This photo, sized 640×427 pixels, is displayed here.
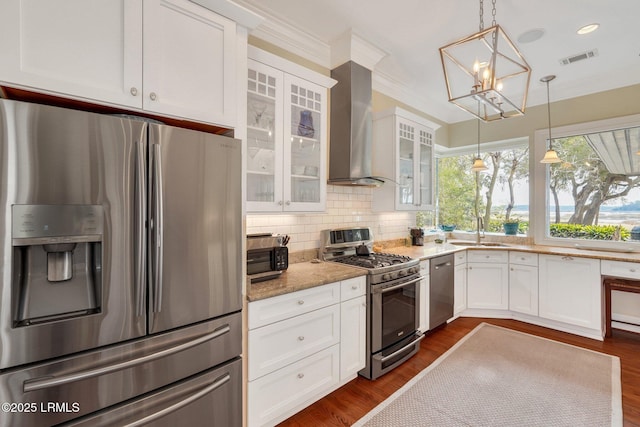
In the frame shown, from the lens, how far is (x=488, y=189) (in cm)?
465

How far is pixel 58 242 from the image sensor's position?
1.10m

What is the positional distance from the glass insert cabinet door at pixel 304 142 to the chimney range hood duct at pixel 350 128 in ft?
1.13

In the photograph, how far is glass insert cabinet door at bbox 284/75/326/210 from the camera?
2314 mm

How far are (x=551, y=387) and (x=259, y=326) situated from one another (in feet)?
8.11

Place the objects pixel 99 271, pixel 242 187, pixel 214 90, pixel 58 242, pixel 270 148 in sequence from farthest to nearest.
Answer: pixel 270 148
pixel 242 187
pixel 214 90
pixel 99 271
pixel 58 242

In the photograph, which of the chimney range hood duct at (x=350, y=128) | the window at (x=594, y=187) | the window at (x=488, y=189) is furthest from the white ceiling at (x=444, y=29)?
the window at (x=488, y=189)

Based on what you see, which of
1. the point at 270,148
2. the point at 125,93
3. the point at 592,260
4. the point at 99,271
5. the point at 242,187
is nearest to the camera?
the point at 99,271

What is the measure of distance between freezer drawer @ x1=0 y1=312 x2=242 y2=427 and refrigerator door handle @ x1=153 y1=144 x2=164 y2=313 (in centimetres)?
20

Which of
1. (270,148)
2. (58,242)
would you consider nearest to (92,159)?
(58,242)

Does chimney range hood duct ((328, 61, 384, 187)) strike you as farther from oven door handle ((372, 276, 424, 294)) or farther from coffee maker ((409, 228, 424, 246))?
coffee maker ((409, 228, 424, 246))

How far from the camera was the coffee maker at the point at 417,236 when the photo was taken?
3986mm

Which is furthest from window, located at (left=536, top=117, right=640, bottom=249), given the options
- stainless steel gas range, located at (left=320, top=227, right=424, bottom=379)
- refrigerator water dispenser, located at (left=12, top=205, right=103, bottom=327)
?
refrigerator water dispenser, located at (left=12, top=205, right=103, bottom=327)

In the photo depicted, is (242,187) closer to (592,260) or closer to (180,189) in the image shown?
(180,189)

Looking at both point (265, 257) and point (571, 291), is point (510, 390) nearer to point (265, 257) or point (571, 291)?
point (571, 291)
